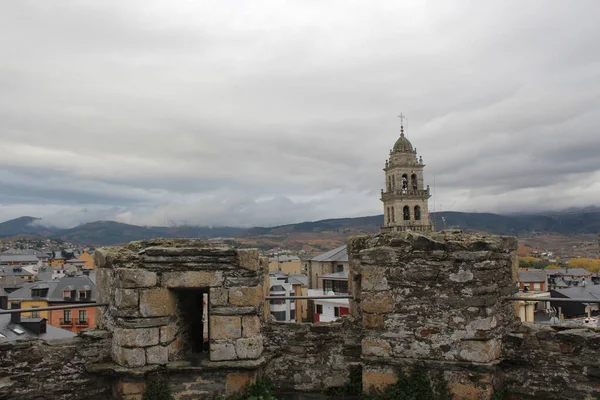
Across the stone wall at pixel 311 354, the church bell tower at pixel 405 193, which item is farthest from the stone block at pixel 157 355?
the church bell tower at pixel 405 193

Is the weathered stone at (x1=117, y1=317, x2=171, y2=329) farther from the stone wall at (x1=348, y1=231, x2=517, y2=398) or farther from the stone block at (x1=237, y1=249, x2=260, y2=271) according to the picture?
the stone wall at (x1=348, y1=231, x2=517, y2=398)

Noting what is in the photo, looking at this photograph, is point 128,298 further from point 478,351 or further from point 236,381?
point 478,351

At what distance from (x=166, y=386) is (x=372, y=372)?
3269 mm

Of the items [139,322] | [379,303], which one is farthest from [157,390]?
[379,303]

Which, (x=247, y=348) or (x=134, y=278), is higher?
(x=134, y=278)

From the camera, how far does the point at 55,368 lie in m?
7.46

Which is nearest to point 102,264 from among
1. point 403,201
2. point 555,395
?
point 555,395

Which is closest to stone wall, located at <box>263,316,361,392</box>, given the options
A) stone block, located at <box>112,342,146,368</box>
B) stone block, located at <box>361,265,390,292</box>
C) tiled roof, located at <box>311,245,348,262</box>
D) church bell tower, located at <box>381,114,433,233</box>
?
stone block, located at <box>361,265,390,292</box>

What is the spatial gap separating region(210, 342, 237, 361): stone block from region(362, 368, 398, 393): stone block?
220 cm

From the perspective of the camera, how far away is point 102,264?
7953 millimetres

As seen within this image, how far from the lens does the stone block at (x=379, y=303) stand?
7.41 m

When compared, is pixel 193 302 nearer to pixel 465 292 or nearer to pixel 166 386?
pixel 166 386

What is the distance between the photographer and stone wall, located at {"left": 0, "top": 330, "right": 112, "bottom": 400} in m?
7.23

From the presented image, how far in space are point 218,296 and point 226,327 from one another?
0.50m
